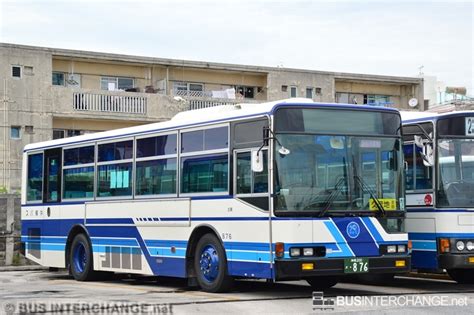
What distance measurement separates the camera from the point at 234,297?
14250 mm

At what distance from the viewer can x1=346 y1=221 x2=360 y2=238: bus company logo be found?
14180 millimetres

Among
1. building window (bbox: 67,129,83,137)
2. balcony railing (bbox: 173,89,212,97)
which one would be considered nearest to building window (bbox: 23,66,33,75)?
building window (bbox: 67,129,83,137)

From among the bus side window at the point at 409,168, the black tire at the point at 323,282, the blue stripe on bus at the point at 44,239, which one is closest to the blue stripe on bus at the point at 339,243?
the black tire at the point at 323,282

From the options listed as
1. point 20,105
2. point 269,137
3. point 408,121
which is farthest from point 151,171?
point 20,105

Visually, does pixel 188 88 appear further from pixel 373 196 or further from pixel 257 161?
pixel 257 161

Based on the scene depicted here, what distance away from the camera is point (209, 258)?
1523 centimetres

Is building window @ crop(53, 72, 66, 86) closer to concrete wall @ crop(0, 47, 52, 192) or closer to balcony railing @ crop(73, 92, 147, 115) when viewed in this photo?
concrete wall @ crop(0, 47, 52, 192)

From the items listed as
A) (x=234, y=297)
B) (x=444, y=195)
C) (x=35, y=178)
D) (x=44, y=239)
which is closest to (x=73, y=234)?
(x=44, y=239)

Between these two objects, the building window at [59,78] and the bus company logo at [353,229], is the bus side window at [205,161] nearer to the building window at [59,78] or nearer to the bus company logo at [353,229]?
the bus company logo at [353,229]

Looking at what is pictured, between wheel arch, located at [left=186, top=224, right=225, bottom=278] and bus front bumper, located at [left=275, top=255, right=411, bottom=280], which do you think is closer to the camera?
bus front bumper, located at [left=275, top=255, right=411, bottom=280]

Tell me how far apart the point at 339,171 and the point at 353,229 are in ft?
3.10

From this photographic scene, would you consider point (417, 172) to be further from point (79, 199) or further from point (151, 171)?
point (79, 199)

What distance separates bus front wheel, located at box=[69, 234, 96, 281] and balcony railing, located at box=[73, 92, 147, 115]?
17552 millimetres

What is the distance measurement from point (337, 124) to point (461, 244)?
3256 millimetres
